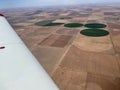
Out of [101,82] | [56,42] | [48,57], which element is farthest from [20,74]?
[56,42]

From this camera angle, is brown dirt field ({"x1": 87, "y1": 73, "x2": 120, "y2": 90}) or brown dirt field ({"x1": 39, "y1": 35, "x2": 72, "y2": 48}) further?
brown dirt field ({"x1": 39, "y1": 35, "x2": 72, "y2": 48})

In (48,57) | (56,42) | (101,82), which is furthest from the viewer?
(56,42)

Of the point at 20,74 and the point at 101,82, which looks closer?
the point at 20,74

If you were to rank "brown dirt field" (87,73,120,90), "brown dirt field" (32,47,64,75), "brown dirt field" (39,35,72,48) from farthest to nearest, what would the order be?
"brown dirt field" (39,35,72,48) → "brown dirt field" (32,47,64,75) → "brown dirt field" (87,73,120,90)

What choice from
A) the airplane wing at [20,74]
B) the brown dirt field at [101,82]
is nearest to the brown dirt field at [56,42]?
the brown dirt field at [101,82]

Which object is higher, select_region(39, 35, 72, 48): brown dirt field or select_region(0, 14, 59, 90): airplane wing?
select_region(0, 14, 59, 90): airplane wing

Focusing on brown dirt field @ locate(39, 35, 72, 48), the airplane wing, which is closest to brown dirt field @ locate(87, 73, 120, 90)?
the airplane wing

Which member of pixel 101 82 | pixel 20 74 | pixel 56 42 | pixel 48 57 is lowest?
pixel 56 42

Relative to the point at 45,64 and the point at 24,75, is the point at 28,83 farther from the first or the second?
the point at 45,64

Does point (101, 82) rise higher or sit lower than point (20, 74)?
lower

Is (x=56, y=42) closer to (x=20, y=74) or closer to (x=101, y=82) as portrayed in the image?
(x=101, y=82)

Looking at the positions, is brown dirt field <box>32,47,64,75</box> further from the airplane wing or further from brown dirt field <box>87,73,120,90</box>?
the airplane wing
